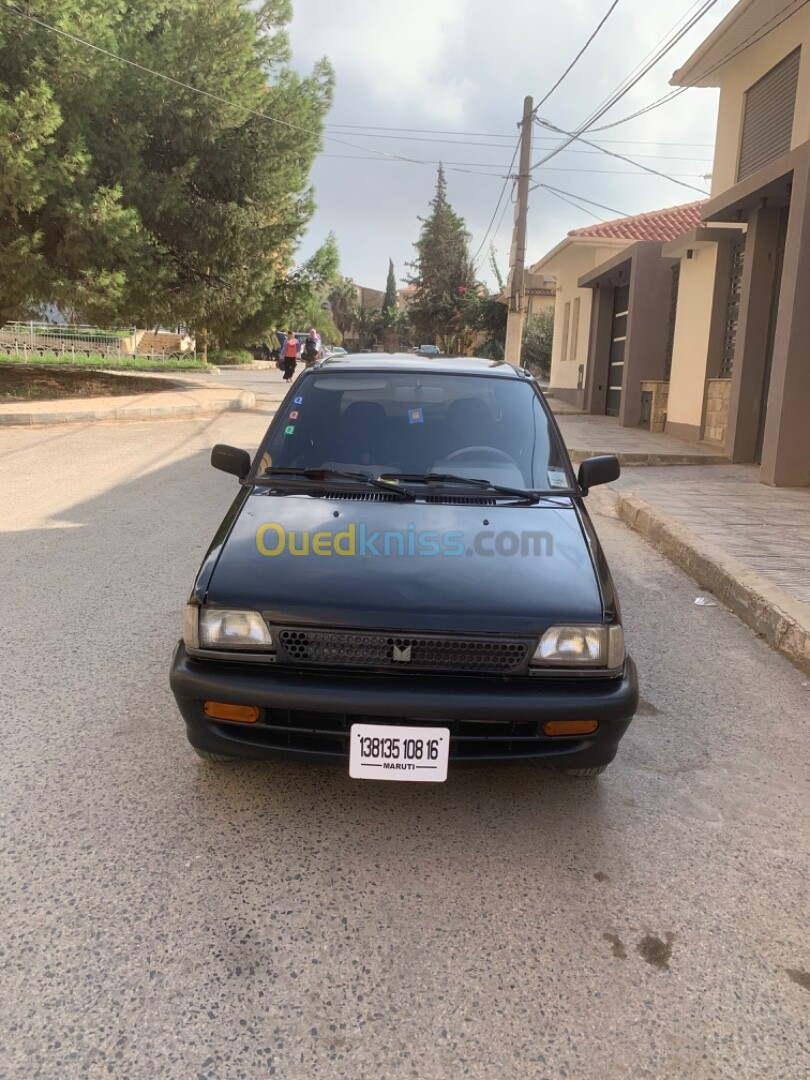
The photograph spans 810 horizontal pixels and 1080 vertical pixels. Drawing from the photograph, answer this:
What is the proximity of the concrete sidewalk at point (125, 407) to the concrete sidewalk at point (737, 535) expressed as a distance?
881cm

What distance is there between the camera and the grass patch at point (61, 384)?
17.2 metres

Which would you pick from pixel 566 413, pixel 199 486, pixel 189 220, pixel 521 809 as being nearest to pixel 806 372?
pixel 199 486

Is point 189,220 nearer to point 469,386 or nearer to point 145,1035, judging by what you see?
point 469,386

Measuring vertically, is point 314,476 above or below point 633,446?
above

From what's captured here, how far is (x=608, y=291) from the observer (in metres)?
21.3

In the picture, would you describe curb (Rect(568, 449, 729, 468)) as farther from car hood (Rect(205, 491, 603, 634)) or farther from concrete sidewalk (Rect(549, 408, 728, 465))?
car hood (Rect(205, 491, 603, 634))

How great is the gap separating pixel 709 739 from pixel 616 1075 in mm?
1991

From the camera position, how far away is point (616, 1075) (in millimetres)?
1953

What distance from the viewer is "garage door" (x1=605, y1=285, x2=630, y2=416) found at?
2042cm

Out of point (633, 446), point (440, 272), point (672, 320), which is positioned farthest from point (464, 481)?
point (440, 272)

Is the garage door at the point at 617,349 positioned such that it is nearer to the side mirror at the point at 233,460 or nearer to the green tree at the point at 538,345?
the green tree at the point at 538,345

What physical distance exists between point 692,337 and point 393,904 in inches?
553

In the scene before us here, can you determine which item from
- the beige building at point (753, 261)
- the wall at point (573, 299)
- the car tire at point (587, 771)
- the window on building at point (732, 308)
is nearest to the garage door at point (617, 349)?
the wall at point (573, 299)

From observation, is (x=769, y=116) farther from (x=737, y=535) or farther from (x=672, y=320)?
(x=737, y=535)
